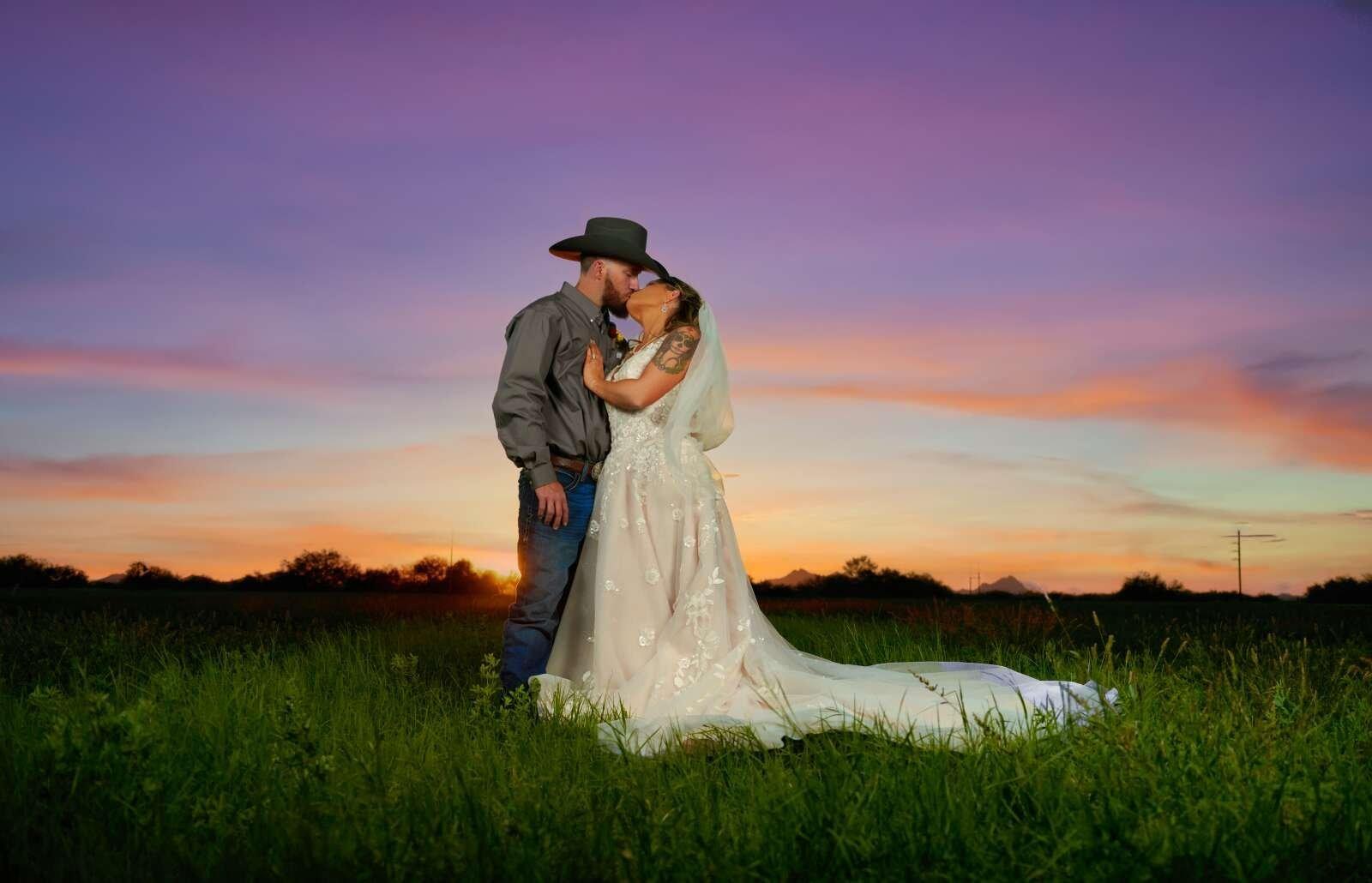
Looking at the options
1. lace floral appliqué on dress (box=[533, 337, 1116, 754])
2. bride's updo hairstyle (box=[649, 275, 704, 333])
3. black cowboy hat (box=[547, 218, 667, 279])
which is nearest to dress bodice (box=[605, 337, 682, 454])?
lace floral appliqué on dress (box=[533, 337, 1116, 754])

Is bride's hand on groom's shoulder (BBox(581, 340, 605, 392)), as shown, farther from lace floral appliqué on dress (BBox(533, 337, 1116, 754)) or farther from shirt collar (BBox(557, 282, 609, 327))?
shirt collar (BBox(557, 282, 609, 327))

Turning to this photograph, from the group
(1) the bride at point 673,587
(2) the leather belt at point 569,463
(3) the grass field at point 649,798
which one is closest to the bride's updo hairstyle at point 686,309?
(1) the bride at point 673,587

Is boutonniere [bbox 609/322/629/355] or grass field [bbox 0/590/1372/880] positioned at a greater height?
boutonniere [bbox 609/322/629/355]

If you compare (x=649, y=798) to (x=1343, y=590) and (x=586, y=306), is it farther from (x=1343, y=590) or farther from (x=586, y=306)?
(x=1343, y=590)

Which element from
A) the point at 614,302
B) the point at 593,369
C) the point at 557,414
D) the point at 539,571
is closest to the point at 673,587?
the point at 539,571

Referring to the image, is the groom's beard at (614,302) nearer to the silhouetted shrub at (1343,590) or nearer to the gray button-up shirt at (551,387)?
the gray button-up shirt at (551,387)

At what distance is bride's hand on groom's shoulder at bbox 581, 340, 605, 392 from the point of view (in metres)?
6.43

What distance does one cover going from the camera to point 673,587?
6488 millimetres

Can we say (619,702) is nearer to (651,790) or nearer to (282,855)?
(651,790)

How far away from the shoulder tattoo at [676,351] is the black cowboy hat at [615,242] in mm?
573

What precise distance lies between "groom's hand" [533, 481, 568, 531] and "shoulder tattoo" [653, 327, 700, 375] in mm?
1003

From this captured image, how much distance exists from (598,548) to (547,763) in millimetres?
1829

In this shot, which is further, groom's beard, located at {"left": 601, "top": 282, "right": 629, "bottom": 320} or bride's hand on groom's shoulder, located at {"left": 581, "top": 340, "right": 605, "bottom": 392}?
groom's beard, located at {"left": 601, "top": 282, "right": 629, "bottom": 320}

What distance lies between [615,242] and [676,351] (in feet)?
3.04
